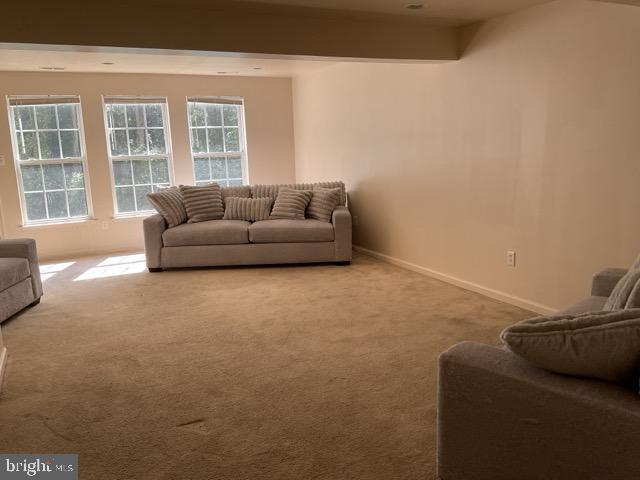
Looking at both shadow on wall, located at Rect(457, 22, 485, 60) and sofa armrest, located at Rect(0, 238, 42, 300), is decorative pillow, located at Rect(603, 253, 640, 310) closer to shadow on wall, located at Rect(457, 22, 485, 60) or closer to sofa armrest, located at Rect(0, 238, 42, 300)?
shadow on wall, located at Rect(457, 22, 485, 60)

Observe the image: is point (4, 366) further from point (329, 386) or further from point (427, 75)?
point (427, 75)

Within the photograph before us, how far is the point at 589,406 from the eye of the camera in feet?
4.98

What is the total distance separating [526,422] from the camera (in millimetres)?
1651

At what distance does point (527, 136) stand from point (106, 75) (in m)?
5.13

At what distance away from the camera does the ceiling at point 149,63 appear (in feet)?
16.7

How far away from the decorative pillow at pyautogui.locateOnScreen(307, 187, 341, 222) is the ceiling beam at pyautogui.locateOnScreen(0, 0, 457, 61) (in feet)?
6.68

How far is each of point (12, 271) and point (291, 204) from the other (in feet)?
9.45

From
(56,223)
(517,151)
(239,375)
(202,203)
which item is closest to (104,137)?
(56,223)

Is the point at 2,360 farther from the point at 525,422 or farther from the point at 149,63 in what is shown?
the point at 149,63

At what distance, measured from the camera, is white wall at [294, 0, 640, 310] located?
325cm

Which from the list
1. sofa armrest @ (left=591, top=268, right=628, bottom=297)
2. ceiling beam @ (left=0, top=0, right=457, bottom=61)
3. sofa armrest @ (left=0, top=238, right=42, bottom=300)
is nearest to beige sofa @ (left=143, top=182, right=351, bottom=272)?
sofa armrest @ (left=0, top=238, right=42, bottom=300)

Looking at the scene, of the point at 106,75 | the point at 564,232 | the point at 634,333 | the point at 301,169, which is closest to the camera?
the point at 634,333

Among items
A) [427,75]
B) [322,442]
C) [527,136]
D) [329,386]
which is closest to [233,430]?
[322,442]

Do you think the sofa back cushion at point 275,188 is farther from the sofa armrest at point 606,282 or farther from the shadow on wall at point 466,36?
the sofa armrest at point 606,282
